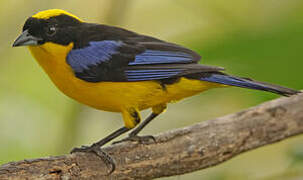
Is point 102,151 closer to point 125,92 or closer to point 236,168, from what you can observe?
point 125,92

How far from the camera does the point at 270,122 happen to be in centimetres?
445

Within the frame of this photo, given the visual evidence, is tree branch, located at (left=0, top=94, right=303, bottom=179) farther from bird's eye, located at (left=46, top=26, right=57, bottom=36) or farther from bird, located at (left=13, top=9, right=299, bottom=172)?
bird's eye, located at (left=46, top=26, right=57, bottom=36)

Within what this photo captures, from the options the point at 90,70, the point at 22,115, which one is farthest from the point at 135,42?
the point at 22,115

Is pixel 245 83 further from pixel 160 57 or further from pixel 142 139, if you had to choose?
pixel 142 139

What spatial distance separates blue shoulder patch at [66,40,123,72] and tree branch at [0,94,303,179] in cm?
79

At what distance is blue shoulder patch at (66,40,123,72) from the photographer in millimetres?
4379

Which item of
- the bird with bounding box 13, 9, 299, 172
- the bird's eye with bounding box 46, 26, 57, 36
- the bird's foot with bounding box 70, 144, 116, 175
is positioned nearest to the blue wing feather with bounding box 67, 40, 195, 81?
the bird with bounding box 13, 9, 299, 172

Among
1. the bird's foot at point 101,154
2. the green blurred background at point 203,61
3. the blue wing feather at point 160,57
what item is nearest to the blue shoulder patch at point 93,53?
the blue wing feather at point 160,57

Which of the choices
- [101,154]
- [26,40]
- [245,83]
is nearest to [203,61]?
[245,83]

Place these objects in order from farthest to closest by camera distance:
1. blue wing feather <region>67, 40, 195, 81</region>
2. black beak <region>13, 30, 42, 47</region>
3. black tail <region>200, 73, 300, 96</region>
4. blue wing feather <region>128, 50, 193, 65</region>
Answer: blue wing feather <region>128, 50, 193, 65</region> < blue wing feather <region>67, 40, 195, 81</region> < black beak <region>13, 30, 42, 47</region> < black tail <region>200, 73, 300, 96</region>

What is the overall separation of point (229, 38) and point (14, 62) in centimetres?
357

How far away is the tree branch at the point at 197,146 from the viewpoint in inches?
154

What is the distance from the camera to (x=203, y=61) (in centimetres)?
411

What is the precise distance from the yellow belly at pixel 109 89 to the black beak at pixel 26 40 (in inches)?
4.4
